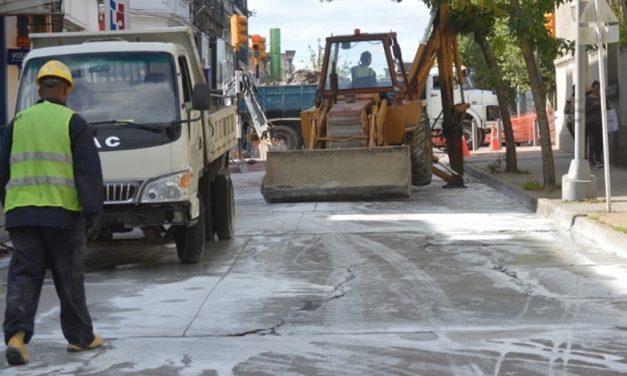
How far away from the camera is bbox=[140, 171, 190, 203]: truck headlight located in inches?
472

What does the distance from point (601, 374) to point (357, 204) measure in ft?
42.4

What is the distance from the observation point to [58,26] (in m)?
25.2

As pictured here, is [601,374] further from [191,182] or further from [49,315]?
[191,182]

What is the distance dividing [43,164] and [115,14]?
20.6m

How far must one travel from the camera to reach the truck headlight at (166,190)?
39.3ft

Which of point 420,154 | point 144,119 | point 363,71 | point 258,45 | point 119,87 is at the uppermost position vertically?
point 258,45

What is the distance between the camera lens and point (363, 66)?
75.4 feet

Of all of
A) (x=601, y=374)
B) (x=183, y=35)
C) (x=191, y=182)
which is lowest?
(x=601, y=374)

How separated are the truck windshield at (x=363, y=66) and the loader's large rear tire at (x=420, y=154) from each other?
1234 millimetres

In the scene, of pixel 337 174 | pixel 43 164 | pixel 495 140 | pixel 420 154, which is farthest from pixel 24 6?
pixel 495 140

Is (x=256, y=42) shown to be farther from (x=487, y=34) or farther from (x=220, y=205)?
(x=220, y=205)

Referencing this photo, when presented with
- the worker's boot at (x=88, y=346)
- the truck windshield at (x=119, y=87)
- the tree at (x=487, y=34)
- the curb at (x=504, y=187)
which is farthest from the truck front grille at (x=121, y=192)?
the tree at (x=487, y=34)

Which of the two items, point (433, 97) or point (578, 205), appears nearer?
point (578, 205)

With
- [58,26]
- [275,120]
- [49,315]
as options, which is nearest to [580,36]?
[49,315]
